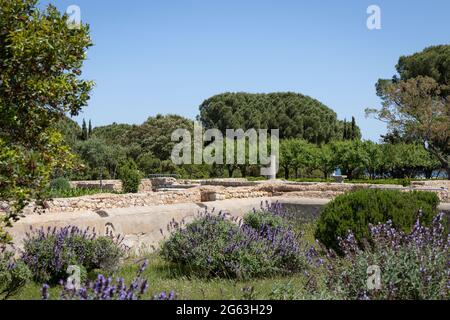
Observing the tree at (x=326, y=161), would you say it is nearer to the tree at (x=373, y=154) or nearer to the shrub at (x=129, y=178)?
the tree at (x=373, y=154)

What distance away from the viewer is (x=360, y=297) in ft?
13.0

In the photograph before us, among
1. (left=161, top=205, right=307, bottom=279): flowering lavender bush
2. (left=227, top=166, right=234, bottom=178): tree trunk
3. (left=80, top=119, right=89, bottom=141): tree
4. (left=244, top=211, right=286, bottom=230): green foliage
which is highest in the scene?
(left=80, top=119, right=89, bottom=141): tree

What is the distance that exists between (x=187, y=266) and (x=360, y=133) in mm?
53208

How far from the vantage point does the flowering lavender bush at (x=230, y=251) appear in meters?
6.07

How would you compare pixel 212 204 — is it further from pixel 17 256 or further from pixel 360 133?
pixel 360 133

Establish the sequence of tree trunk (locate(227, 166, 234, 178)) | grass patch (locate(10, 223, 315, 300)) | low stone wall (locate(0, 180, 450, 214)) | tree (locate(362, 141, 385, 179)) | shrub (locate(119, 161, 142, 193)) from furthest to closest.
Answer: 1. tree trunk (locate(227, 166, 234, 178))
2. tree (locate(362, 141, 385, 179))
3. shrub (locate(119, 161, 142, 193))
4. low stone wall (locate(0, 180, 450, 214))
5. grass patch (locate(10, 223, 315, 300))

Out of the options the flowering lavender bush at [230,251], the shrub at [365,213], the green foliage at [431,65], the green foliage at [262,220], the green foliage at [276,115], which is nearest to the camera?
the flowering lavender bush at [230,251]

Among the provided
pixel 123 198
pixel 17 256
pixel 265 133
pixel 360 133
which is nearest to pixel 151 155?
pixel 265 133

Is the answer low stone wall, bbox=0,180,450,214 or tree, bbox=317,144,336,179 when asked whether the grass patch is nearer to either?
low stone wall, bbox=0,180,450,214

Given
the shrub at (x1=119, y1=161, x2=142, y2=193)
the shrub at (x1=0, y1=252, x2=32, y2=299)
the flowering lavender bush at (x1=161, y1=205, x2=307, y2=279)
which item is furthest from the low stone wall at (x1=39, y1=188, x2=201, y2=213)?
the shrub at (x1=0, y1=252, x2=32, y2=299)

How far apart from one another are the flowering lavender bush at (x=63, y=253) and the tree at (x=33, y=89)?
1227mm

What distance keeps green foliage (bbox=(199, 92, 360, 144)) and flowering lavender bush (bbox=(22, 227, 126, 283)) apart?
4710cm

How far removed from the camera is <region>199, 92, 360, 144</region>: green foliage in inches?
2135

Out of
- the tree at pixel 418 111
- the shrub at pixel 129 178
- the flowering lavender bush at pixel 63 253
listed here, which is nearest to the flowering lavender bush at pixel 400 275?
the flowering lavender bush at pixel 63 253
